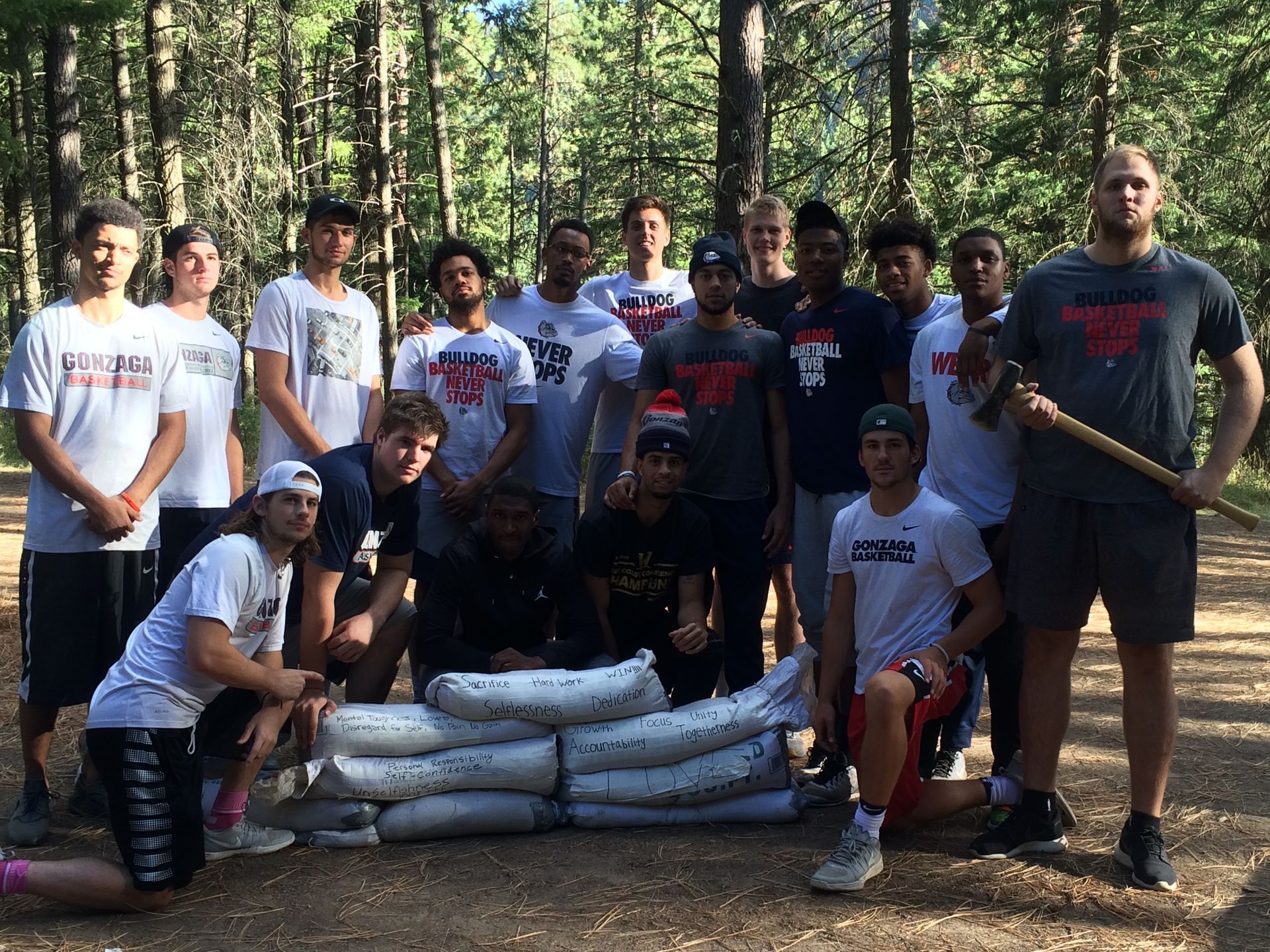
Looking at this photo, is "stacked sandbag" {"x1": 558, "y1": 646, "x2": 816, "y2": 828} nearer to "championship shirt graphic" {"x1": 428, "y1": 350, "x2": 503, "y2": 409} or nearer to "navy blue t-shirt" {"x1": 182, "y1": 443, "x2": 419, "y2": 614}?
"navy blue t-shirt" {"x1": 182, "y1": 443, "x2": 419, "y2": 614}

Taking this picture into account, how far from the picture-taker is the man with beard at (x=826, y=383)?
491cm

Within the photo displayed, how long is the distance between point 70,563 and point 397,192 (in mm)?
16628

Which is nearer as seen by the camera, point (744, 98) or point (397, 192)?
point (744, 98)

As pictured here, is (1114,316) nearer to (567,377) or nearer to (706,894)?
(706,894)

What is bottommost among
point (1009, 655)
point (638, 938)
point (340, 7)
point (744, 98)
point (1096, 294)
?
point (638, 938)

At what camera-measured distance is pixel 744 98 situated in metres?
8.40

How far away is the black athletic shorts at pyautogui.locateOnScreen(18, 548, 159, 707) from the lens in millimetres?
4219

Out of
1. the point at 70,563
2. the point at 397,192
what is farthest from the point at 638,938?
the point at 397,192

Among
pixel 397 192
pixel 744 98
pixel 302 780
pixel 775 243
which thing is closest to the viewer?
pixel 302 780

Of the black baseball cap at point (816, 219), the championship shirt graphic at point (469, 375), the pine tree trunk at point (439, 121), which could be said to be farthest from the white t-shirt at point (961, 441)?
the pine tree trunk at point (439, 121)

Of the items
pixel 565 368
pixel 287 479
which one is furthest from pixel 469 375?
pixel 287 479

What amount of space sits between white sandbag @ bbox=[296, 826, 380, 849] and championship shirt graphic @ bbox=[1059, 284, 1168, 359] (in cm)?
320

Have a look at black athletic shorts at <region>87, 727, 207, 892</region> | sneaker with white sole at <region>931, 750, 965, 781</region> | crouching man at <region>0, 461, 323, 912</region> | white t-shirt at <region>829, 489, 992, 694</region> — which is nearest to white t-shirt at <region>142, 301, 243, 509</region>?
crouching man at <region>0, 461, 323, 912</region>

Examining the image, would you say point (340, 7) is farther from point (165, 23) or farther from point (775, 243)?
point (775, 243)
